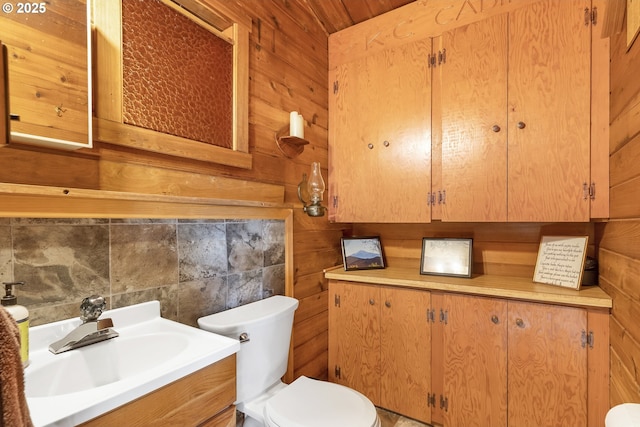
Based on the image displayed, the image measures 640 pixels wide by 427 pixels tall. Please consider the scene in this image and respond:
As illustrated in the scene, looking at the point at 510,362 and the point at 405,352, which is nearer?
the point at 510,362

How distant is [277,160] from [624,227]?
1.55 m

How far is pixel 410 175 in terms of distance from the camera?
1874 mm

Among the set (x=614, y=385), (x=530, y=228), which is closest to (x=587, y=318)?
(x=614, y=385)

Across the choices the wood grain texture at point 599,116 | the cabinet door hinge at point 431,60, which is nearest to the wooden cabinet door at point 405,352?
the wood grain texture at point 599,116

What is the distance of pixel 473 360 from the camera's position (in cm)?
160

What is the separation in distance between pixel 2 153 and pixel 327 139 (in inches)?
Result: 65.1

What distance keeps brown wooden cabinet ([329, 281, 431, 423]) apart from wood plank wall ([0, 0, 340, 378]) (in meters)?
0.11

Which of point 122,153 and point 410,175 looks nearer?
point 122,153

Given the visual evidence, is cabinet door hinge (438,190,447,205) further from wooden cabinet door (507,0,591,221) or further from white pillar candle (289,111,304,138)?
white pillar candle (289,111,304,138)

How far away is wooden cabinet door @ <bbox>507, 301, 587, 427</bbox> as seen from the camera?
1373 mm

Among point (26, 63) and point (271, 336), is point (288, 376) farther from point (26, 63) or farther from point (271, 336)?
point (26, 63)

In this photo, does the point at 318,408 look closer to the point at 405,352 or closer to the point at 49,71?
the point at 405,352

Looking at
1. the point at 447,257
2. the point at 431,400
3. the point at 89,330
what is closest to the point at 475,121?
the point at 447,257

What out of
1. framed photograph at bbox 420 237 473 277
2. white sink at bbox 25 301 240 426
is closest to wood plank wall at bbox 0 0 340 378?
white sink at bbox 25 301 240 426
